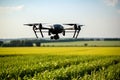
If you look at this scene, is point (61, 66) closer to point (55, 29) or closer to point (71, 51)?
point (71, 51)

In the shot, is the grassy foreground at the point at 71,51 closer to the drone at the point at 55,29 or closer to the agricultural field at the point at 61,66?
the agricultural field at the point at 61,66

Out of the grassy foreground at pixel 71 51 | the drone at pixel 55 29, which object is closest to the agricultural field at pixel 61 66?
the grassy foreground at pixel 71 51

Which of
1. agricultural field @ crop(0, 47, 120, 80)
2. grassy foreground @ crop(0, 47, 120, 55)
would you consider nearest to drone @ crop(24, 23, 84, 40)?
agricultural field @ crop(0, 47, 120, 80)

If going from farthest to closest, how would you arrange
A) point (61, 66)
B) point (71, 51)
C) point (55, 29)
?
point (71, 51)
point (61, 66)
point (55, 29)

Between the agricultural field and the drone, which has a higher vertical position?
the drone

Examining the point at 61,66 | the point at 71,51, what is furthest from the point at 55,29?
the point at 71,51

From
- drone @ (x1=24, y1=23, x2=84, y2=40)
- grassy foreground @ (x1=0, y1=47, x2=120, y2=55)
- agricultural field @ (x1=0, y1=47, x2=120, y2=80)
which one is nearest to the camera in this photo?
drone @ (x1=24, y1=23, x2=84, y2=40)

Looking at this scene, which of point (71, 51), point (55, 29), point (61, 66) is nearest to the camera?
point (55, 29)

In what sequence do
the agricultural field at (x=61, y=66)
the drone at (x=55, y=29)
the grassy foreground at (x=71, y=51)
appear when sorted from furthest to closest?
the grassy foreground at (x=71, y=51) → the agricultural field at (x=61, y=66) → the drone at (x=55, y=29)

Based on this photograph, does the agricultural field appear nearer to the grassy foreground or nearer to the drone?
the grassy foreground

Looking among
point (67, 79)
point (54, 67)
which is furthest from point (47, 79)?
point (54, 67)
